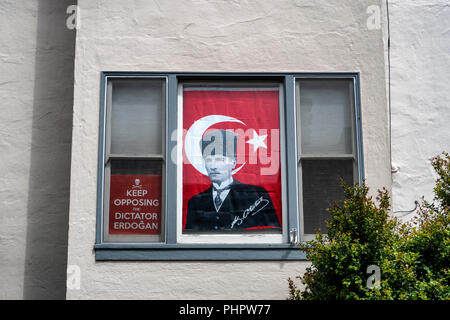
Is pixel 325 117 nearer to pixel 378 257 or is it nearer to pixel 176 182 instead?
pixel 176 182

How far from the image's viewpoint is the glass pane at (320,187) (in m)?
5.65

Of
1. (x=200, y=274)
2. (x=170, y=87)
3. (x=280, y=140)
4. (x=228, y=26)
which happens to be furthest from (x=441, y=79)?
(x=200, y=274)

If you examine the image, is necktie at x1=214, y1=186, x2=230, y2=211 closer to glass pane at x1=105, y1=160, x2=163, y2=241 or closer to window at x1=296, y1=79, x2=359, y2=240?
glass pane at x1=105, y1=160, x2=163, y2=241

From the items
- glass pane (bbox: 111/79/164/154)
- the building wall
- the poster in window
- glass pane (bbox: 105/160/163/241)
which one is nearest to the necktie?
the poster in window

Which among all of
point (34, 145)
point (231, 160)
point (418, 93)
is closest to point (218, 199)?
point (231, 160)

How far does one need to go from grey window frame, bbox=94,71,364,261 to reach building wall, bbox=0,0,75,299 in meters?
1.01

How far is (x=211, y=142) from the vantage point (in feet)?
19.0

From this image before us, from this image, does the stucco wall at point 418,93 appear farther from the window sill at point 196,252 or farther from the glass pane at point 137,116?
the glass pane at point 137,116

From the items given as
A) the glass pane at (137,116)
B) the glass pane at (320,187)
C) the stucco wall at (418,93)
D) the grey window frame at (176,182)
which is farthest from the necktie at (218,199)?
the stucco wall at (418,93)

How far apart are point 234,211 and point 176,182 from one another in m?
0.74

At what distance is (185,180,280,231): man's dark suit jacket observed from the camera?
5.63m

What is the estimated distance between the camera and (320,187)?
Result: 225 inches
